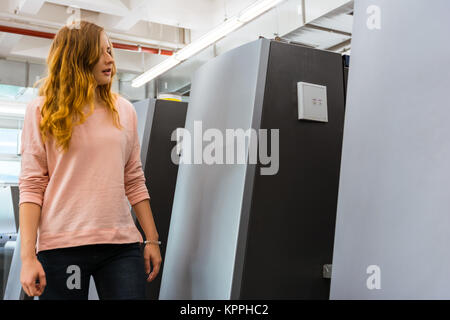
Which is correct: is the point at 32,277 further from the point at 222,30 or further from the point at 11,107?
the point at 11,107

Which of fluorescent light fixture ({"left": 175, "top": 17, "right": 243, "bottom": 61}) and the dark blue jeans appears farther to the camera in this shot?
fluorescent light fixture ({"left": 175, "top": 17, "right": 243, "bottom": 61})

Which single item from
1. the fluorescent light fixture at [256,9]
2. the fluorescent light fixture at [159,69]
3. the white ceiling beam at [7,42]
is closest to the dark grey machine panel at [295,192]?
the fluorescent light fixture at [256,9]

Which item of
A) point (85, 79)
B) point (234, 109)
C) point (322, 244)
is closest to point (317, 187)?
point (322, 244)

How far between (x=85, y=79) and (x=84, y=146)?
0.18m

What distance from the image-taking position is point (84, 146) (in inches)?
45.6

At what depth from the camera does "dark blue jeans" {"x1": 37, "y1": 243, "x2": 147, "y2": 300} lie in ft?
3.60

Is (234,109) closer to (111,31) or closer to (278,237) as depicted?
(278,237)

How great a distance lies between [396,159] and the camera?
957 mm

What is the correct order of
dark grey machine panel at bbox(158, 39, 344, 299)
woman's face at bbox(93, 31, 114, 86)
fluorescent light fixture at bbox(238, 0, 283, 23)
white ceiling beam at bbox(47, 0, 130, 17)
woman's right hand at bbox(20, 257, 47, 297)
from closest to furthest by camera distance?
woman's right hand at bbox(20, 257, 47, 297) → woman's face at bbox(93, 31, 114, 86) → dark grey machine panel at bbox(158, 39, 344, 299) → fluorescent light fixture at bbox(238, 0, 283, 23) → white ceiling beam at bbox(47, 0, 130, 17)

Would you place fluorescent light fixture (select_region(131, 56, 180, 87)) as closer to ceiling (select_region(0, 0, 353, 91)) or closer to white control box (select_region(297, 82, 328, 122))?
ceiling (select_region(0, 0, 353, 91))

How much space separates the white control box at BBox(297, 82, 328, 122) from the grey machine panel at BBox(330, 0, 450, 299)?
46cm

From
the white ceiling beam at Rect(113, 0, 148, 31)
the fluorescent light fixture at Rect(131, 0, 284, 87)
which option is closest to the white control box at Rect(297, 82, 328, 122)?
the fluorescent light fixture at Rect(131, 0, 284, 87)

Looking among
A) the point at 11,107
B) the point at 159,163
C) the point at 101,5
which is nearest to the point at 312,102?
the point at 159,163

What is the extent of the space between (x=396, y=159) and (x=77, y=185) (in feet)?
2.46
